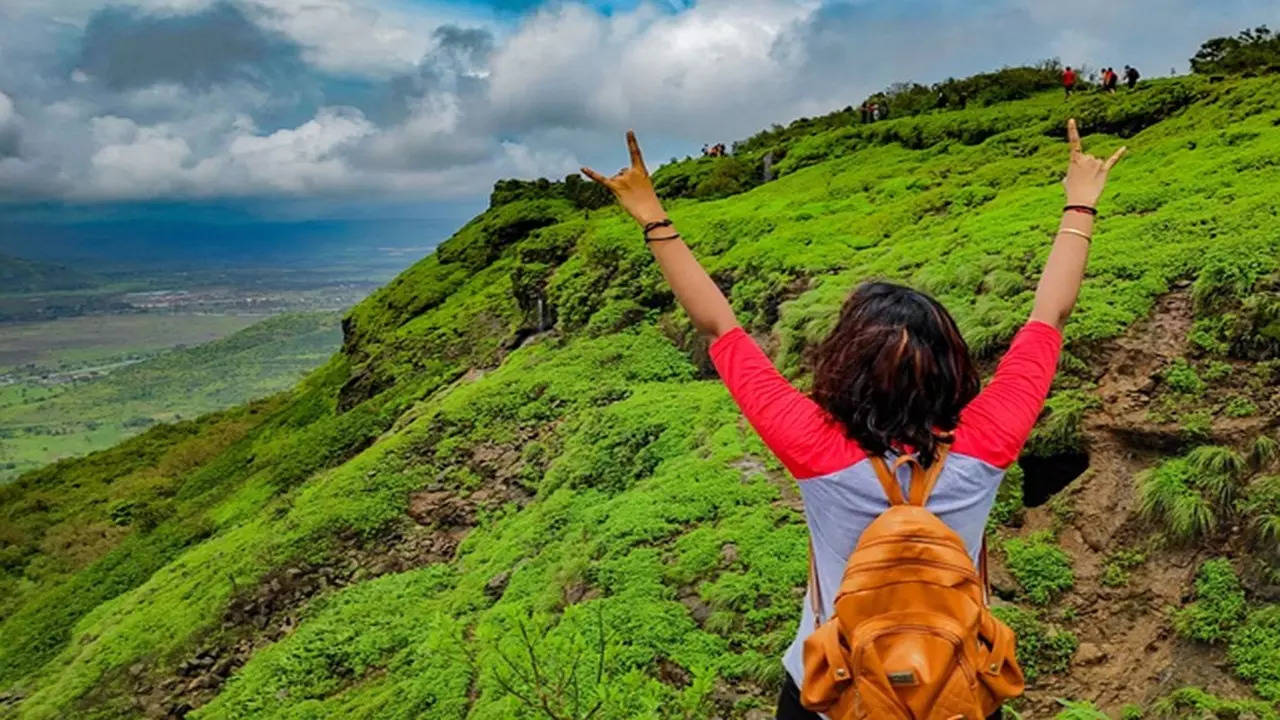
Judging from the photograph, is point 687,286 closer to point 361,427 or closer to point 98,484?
point 361,427

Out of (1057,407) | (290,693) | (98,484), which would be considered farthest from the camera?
(98,484)

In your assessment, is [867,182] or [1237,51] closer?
[867,182]

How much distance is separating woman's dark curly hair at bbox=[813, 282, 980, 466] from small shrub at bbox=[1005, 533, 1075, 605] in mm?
5245

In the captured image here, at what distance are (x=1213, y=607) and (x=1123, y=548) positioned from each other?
90 centimetres

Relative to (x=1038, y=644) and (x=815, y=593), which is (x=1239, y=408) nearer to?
(x=1038, y=644)

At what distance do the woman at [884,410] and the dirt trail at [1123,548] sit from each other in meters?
4.58

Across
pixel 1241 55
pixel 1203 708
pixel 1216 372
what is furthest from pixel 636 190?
pixel 1241 55

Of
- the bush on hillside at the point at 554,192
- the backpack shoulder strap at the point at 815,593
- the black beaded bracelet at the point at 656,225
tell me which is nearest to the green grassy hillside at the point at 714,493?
the backpack shoulder strap at the point at 815,593

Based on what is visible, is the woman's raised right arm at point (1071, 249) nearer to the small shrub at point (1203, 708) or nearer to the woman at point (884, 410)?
the woman at point (884, 410)

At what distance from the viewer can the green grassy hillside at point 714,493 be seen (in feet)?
21.9

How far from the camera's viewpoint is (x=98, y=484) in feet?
132

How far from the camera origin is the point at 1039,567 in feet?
23.6

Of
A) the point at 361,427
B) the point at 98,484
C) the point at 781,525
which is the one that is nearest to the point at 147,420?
the point at 98,484

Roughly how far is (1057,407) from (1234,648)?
2.69 m
